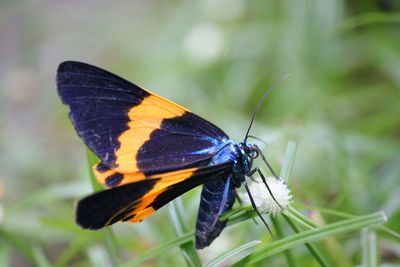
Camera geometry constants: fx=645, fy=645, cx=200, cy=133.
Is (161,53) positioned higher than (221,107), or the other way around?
(161,53)

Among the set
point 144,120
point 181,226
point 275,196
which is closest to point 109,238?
point 181,226

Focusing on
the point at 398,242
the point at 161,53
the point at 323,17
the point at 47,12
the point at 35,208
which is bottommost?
the point at 398,242

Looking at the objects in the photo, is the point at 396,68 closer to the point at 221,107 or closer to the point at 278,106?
the point at 278,106

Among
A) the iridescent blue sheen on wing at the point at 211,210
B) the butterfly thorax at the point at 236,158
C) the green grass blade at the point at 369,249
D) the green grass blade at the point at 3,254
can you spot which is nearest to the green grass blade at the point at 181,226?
the iridescent blue sheen on wing at the point at 211,210

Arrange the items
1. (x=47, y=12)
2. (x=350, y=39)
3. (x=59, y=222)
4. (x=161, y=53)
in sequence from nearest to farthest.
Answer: (x=59, y=222)
(x=350, y=39)
(x=161, y=53)
(x=47, y=12)

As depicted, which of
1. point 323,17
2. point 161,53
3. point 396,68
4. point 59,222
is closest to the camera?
point 59,222

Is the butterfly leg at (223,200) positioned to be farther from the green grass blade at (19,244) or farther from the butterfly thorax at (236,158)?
the green grass blade at (19,244)

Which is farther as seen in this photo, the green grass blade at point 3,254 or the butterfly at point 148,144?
the green grass blade at point 3,254

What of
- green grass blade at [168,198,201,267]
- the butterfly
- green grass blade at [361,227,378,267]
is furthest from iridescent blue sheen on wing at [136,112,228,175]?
green grass blade at [361,227,378,267]

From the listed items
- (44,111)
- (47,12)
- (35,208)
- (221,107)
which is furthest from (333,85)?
(47,12)
